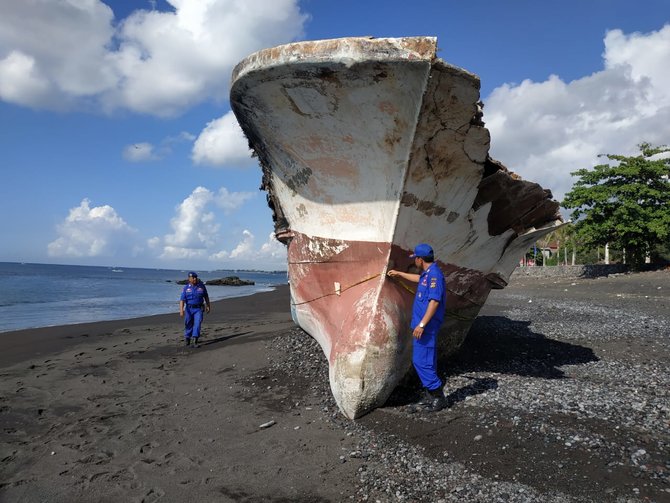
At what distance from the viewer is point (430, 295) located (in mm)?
4344

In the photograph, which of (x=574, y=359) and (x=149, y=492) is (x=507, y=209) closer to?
(x=574, y=359)

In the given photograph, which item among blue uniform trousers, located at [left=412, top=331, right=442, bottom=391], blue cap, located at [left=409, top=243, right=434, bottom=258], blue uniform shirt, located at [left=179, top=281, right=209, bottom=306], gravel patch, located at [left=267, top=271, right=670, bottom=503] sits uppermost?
blue cap, located at [left=409, top=243, right=434, bottom=258]

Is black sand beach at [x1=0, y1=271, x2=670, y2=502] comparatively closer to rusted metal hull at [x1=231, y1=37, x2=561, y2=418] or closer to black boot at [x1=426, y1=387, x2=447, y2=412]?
black boot at [x1=426, y1=387, x2=447, y2=412]

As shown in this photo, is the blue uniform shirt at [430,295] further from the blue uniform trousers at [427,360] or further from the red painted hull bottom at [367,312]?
the red painted hull bottom at [367,312]

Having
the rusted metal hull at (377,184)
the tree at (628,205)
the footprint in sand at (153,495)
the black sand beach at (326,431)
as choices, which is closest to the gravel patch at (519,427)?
the black sand beach at (326,431)

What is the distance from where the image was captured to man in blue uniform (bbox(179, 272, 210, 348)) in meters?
9.07

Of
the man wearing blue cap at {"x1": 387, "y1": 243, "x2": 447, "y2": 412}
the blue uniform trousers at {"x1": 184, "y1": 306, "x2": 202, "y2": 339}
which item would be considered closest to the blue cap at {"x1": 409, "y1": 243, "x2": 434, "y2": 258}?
the man wearing blue cap at {"x1": 387, "y1": 243, "x2": 447, "y2": 412}

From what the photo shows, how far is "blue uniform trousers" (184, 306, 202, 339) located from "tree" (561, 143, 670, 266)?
79.3 feet

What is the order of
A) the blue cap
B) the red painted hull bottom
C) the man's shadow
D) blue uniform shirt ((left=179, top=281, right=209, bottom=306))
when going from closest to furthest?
the red painted hull bottom → the blue cap → the man's shadow → blue uniform shirt ((left=179, top=281, right=209, bottom=306))

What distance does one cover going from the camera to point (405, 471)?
3.28 meters

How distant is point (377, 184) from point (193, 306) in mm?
5615

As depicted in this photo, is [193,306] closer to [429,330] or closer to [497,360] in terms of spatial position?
[497,360]

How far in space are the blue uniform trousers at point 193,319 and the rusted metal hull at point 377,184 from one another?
3.76 metres

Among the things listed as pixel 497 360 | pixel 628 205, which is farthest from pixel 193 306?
pixel 628 205
